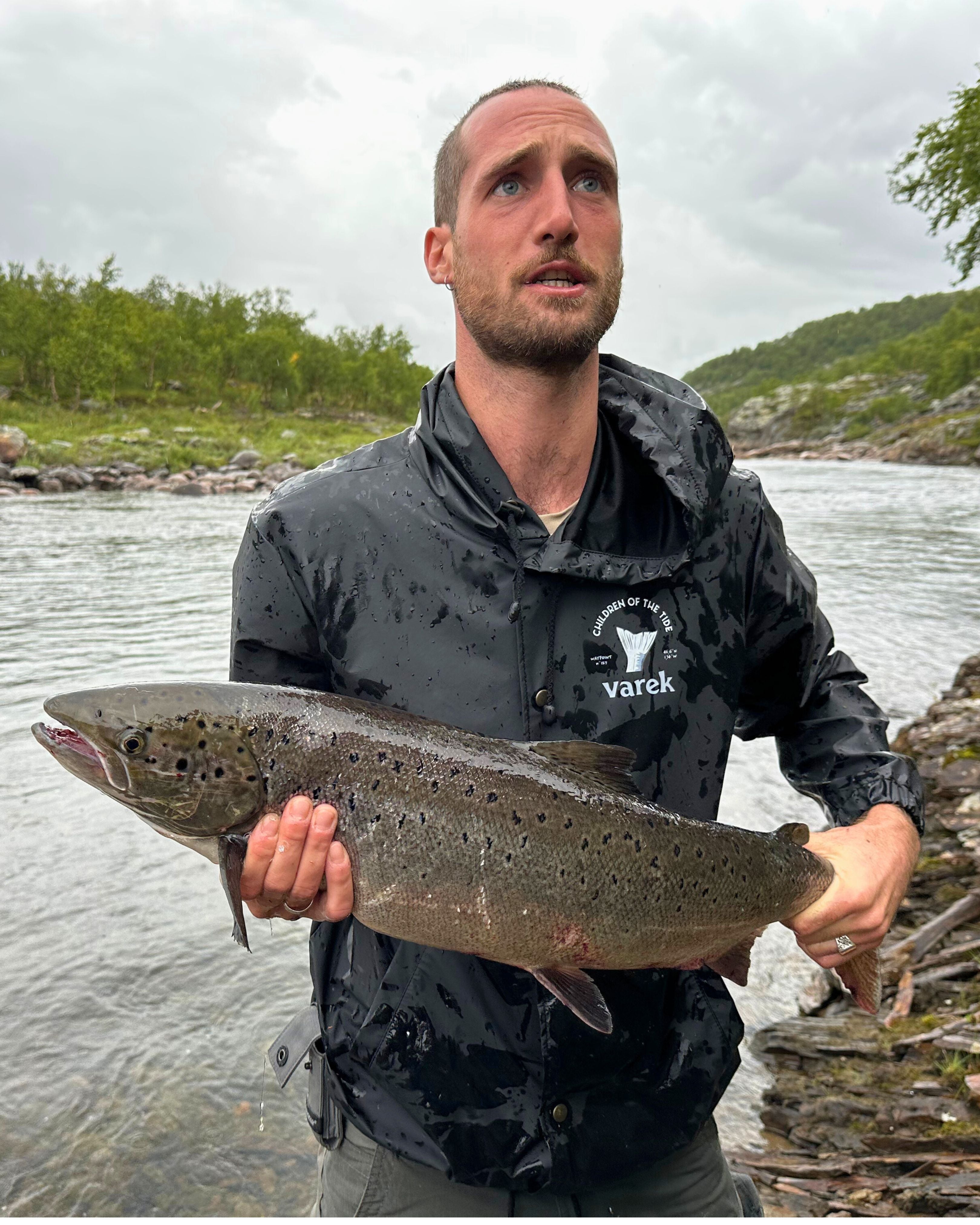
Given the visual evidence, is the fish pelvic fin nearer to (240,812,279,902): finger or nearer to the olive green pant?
the olive green pant

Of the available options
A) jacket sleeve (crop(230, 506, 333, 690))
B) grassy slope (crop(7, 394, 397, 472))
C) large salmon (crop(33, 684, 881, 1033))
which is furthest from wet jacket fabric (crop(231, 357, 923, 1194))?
grassy slope (crop(7, 394, 397, 472))

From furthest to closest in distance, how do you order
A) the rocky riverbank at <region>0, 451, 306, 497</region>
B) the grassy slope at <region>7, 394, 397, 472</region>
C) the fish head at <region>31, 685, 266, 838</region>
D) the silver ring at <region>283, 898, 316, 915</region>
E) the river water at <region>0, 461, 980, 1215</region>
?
the grassy slope at <region>7, 394, 397, 472</region> < the rocky riverbank at <region>0, 451, 306, 497</region> < the river water at <region>0, 461, 980, 1215</region> < the fish head at <region>31, 685, 266, 838</region> < the silver ring at <region>283, 898, 316, 915</region>

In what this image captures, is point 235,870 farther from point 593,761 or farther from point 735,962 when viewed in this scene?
point 735,962

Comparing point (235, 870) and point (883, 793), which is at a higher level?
point (883, 793)

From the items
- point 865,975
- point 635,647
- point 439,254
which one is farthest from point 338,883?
point 439,254

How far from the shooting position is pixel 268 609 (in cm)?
247

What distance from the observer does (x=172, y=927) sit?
594 cm

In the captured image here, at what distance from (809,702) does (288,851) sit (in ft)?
5.35

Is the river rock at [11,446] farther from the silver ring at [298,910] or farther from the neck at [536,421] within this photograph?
the silver ring at [298,910]

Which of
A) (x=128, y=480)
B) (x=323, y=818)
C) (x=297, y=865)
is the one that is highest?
(x=323, y=818)

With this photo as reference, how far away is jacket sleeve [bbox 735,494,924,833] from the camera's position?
2740 mm

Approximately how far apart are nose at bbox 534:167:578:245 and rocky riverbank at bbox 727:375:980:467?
198 ft

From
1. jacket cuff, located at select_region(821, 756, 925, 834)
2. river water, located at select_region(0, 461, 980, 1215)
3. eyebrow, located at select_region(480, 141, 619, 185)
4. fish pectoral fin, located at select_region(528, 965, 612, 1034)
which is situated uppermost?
eyebrow, located at select_region(480, 141, 619, 185)

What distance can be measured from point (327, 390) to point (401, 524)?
93395 millimetres
